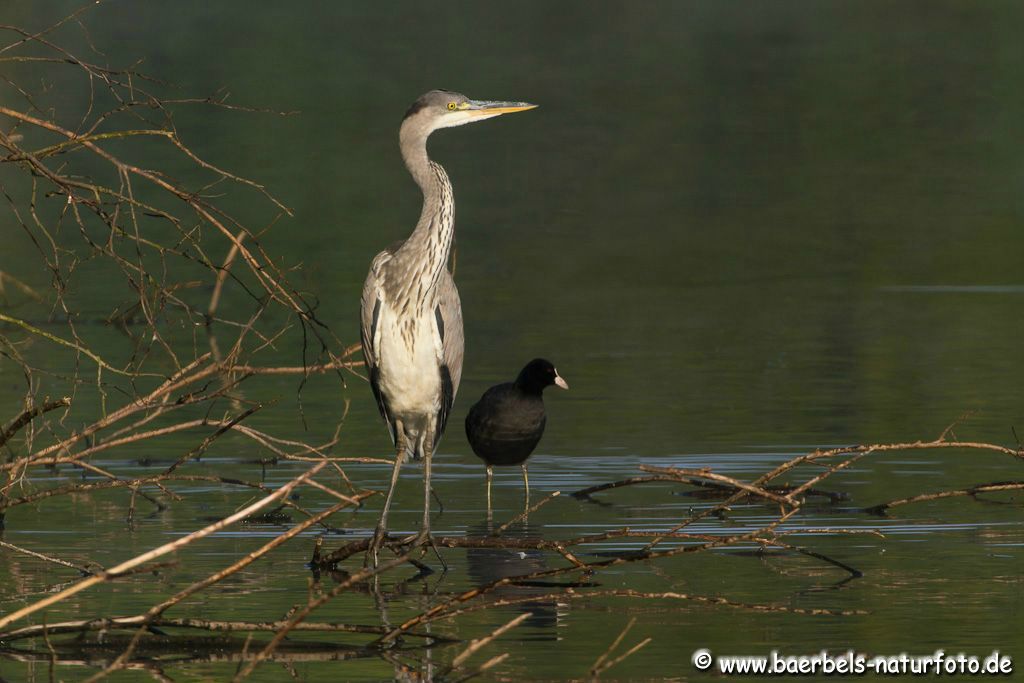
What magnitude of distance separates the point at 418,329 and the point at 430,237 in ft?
1.47

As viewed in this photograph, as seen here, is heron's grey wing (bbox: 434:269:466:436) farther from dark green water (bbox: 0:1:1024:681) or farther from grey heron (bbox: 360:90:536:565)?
dark green water (bbox: 0:1:1024:681)

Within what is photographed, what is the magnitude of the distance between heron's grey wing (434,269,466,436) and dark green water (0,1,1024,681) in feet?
2.07

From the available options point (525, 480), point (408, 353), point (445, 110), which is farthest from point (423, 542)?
point (445, 110)

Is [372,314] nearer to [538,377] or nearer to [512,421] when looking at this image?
[512,421]

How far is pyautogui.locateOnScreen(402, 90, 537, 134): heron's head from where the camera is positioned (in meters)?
10.6

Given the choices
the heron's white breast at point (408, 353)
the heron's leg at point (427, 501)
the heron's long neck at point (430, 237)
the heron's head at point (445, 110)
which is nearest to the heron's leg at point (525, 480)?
the heron's leg at point (427, 501)

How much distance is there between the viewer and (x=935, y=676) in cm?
740

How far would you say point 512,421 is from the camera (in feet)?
36.7

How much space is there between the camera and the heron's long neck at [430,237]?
999 cm

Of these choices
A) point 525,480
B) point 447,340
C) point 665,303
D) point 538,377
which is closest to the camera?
point 447,340

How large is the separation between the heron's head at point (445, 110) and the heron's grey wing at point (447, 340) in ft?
2.75

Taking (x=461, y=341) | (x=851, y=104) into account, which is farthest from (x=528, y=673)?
(x=851, y=104)

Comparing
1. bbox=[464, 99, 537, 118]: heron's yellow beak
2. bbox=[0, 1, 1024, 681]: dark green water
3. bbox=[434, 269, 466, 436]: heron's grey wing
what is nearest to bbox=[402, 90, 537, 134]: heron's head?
bbox=[464, 99, 537, 118]: heron's yellow beak

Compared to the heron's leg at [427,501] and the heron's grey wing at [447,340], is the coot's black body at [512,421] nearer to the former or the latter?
the heron's leg at [427,501]
